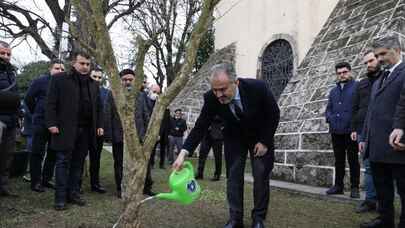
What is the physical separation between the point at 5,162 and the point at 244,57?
902 centimetres

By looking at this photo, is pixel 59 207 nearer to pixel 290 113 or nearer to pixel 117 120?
pixel 117 120

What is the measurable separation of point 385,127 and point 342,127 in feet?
5.62

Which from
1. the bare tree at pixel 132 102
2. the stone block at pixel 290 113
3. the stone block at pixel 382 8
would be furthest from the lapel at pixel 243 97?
the stone block at pixel 382 8

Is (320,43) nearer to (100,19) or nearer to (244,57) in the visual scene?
(244,57)

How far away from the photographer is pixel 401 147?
3.13 metres

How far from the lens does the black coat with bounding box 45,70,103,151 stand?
14.1ft

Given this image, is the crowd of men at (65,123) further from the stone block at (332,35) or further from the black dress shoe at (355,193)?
the stone block at (332,35)

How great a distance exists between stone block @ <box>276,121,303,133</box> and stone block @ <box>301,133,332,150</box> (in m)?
0.27

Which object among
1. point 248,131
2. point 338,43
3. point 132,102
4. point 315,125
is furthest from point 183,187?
point 338,43

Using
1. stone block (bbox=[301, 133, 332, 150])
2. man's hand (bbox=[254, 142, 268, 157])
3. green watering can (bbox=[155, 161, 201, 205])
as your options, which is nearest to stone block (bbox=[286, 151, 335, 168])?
stone block (bbox=[301, 133, 332, 150])

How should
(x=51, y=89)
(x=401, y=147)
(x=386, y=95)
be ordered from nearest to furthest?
(x=401, y=147) < (x=386, y=95) < (x=51, y=89)

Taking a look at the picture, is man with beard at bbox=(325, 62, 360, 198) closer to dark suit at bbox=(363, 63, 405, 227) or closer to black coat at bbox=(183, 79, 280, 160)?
dark suit at bbox=(363, 63, 405, 227)

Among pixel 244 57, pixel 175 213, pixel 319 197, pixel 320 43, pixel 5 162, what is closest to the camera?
pixel 175 213

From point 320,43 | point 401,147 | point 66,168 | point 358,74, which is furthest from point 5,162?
point 320,43
